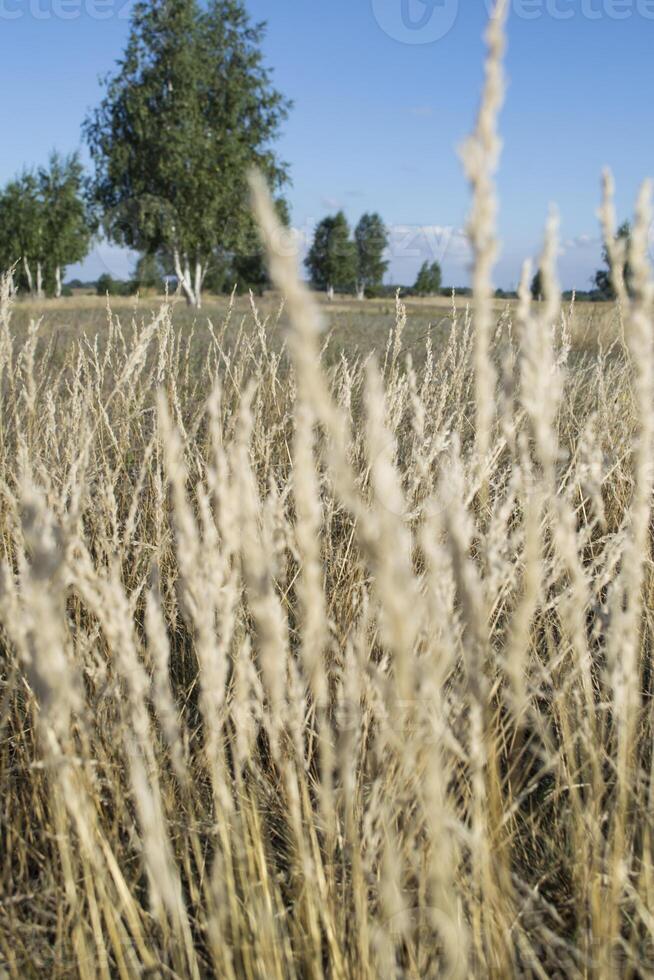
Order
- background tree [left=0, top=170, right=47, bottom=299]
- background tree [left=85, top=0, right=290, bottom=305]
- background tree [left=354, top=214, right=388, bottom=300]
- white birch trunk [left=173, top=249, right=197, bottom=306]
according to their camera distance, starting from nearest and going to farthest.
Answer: white birch trunk [left=173, top=249, right=197, bottom=306], background tree [left=85, top=0, right=290, bottom=305], background tree [left=0, top=170, right=47, bottom=299], background tree [left=354, top=214, right=388, bottom=300]

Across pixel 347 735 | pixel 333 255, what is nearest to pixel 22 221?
pixel 333 255

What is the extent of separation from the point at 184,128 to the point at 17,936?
1240 inches

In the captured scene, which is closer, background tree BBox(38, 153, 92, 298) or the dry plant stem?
the dry plant stem

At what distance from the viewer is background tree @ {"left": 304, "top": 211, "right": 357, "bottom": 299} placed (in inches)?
2392

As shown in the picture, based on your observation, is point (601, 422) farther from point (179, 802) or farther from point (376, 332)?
point (376, 332)

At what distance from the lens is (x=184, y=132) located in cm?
2834

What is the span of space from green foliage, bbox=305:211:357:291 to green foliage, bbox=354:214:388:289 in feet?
6.97

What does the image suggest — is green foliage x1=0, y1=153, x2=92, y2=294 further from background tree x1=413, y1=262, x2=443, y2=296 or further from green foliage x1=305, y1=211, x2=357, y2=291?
background tree x1=413, y1=262, x2=443, y2=296

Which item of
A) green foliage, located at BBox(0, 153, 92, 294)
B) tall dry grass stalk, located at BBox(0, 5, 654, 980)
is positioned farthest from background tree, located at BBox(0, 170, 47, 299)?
tall dry grass stalk, located at BBox(0, 5, 654, 980)

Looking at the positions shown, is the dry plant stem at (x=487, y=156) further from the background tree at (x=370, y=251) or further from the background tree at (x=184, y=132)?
the background tree at (x=370, y=251)

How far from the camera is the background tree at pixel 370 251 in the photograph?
220 ft

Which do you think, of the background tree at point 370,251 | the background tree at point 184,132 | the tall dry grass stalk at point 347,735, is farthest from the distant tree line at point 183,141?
the background tree at point 370,251

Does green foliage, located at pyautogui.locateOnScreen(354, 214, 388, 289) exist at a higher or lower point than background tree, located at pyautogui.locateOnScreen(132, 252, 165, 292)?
higher

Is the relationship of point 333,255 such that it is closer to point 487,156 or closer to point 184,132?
point 184,132
